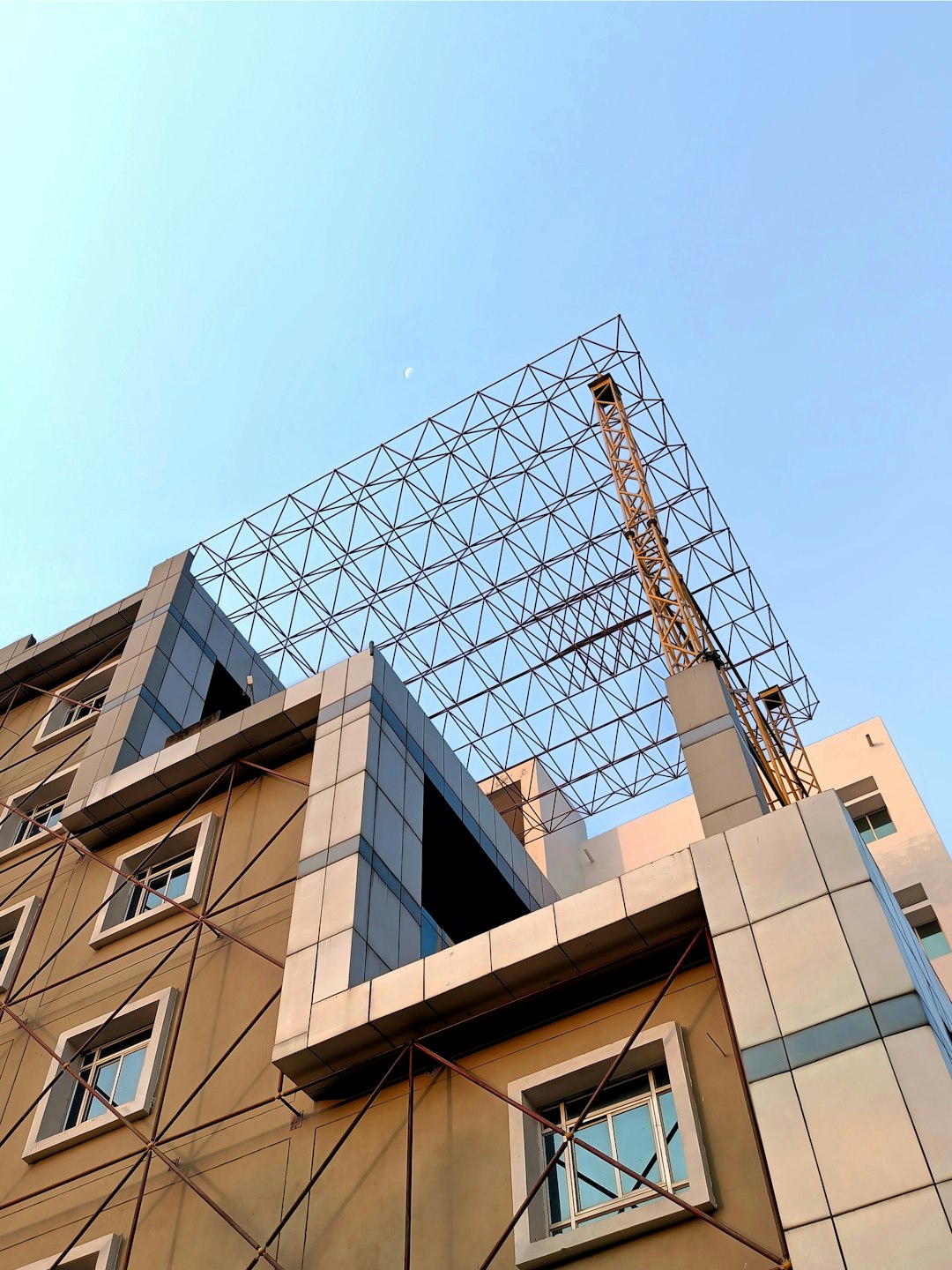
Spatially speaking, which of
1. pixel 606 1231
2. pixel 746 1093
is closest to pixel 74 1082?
pixel 606 1231

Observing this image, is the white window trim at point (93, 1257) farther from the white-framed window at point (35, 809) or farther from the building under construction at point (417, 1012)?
the white-framed window at point (35, 809)

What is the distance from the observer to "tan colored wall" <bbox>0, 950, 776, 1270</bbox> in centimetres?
1260

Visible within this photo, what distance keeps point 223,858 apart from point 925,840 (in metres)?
29.5

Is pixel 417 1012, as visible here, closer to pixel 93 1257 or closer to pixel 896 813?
pixel 93 1257

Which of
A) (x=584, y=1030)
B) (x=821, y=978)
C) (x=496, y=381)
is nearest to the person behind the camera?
(x=821, y=978)

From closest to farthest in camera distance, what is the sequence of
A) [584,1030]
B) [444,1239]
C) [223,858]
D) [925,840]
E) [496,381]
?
→ [444,1239], [584,1030], [223,858], [496,381], [925,840]

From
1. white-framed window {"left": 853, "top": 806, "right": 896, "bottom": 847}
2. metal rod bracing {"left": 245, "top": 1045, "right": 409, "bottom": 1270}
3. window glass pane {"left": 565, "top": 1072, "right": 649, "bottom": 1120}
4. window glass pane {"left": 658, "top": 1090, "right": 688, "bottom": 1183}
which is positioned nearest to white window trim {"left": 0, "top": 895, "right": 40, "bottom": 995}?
metal rod bracing {"left": 245, "top": 1045, "right": 409, "bottom": 1270}

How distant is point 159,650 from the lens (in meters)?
28.5

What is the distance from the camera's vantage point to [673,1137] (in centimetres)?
1355

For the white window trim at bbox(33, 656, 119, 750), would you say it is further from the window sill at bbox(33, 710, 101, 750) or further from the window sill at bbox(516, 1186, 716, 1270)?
the window sill at bbox(516, 1186, 716, 1270)

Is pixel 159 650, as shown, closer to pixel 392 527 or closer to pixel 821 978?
pixel 392 527

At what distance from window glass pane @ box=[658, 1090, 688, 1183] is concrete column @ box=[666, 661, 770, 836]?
3751mm

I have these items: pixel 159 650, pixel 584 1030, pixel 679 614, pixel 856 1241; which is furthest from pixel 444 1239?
pixel 159 650

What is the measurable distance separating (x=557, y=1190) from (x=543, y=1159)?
39 cm
